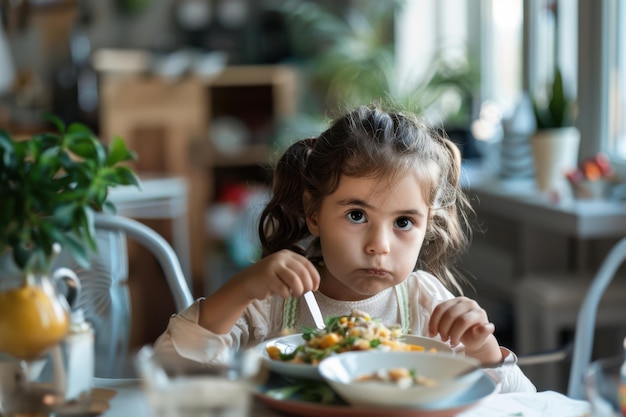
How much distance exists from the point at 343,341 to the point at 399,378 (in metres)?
0.14

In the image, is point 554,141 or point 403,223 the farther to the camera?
point 554,141

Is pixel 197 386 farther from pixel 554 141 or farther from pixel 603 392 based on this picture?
pixel 554 141

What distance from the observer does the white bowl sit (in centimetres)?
79

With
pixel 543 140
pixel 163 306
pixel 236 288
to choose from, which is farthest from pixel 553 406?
pixel 163 306

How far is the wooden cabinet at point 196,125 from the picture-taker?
4.58 meters

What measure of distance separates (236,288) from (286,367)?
0.20m

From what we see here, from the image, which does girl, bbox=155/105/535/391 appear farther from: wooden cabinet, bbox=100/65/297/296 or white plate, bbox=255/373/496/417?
A: wooden cabinet, bbox=100/65/297/296

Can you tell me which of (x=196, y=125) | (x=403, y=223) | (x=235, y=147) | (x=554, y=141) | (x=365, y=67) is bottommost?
(x=235, y=147)

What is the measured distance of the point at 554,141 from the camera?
8.94 ft

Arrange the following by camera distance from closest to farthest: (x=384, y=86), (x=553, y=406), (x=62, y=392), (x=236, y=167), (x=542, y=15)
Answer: (x=62, y=392) → (x=553, y=406) → (x=542, y=15) → (x=384, y=86) → (x=236, y=167)

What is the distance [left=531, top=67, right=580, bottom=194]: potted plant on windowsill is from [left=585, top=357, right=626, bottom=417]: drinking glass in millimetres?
2014

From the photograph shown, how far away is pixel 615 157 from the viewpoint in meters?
2.90

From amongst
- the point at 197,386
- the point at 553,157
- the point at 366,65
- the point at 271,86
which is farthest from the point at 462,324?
the point at 271,86

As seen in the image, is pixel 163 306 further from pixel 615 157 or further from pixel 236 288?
pixel 236 288
